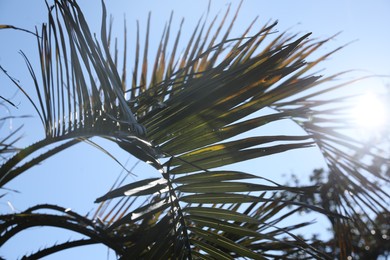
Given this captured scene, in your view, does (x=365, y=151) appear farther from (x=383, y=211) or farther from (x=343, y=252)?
(x=343, y=252)

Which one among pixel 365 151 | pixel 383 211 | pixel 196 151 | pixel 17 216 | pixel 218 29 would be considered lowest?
pixel 17 216

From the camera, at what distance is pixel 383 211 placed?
1.64 m

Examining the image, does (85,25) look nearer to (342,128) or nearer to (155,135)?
(155,135)

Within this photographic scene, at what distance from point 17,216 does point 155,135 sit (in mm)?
741

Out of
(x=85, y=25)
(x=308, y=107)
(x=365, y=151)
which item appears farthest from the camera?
(x=308, y=107)

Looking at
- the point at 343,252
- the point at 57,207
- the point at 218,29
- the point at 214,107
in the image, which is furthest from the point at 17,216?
the point at 343,252

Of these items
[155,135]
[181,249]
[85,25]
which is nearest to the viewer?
[85,25]

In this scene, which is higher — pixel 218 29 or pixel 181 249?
pixel 218 29

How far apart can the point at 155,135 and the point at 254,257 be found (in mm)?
469

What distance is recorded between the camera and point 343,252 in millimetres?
1781

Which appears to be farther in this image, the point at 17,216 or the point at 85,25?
the point at 17,216

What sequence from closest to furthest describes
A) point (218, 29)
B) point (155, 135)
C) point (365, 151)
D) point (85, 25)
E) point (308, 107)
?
point (85, 25) < point (155, 135) < point (365, 151) < point (308, 107) < point (218, 29)

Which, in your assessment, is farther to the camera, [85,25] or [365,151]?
[365,151]

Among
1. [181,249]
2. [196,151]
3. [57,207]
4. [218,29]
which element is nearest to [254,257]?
[181,249]
